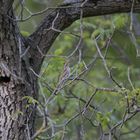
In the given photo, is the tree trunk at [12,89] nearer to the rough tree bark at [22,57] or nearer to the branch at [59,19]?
the rough tree bark at [22,57]

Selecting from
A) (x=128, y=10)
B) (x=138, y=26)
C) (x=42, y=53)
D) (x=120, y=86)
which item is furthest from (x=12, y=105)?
(x=138, y=26)

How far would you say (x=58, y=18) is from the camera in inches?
140

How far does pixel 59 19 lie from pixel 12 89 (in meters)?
0.60

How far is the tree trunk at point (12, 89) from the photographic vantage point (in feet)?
10.7

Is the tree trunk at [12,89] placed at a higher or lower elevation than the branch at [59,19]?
lower

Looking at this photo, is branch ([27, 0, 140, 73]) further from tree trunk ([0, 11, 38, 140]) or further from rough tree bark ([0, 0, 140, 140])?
tree trunk ([0, 11, 38, 140])

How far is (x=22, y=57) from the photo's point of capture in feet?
11.2

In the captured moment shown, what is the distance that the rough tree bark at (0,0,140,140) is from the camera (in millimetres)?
3256

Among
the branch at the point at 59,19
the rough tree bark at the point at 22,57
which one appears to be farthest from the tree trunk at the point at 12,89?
the branch at the point at 59,19

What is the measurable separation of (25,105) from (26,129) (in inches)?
6.2

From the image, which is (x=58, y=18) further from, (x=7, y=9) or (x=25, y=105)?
(x=25, y=105)

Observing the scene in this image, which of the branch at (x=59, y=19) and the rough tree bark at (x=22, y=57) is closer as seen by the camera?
the rough tree bark at (x=22, y=57)

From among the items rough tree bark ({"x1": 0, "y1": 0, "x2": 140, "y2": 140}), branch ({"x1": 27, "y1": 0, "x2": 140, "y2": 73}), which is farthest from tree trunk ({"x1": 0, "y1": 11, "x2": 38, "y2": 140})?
branch ({"x1": 27, "y1": 0, "x2": 140, "y2": 73})

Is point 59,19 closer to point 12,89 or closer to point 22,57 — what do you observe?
point 22,57
